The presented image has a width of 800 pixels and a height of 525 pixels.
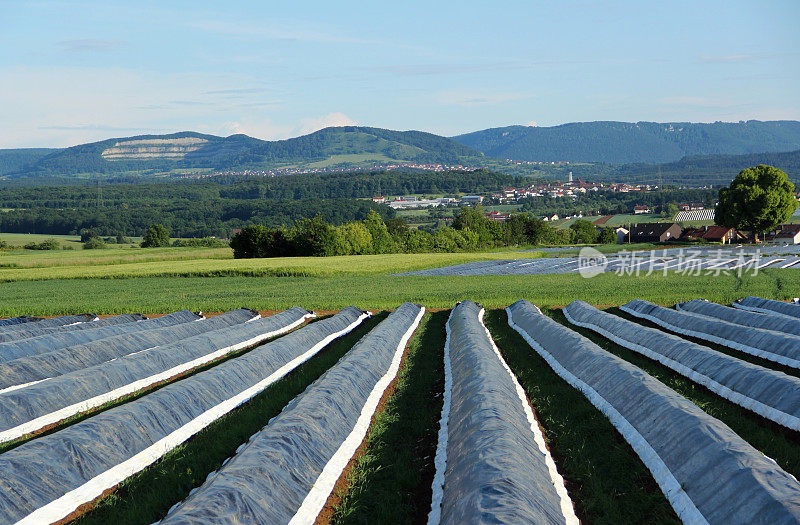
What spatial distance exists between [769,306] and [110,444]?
21463mm

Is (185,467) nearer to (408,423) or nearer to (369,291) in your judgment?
(408,423)

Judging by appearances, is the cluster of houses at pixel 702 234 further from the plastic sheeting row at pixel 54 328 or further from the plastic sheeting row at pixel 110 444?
the plastic sheeting row at pixel 110 444

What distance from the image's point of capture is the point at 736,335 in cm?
→ 1598

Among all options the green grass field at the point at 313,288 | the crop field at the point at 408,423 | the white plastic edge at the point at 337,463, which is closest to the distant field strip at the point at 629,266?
the green grass field at the point at 313,288

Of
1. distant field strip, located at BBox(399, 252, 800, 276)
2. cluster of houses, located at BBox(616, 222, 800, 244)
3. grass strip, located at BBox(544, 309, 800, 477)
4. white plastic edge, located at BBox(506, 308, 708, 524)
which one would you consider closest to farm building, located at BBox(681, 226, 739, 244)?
cluster of houses, located at BBox(616, 222, 800, 244)

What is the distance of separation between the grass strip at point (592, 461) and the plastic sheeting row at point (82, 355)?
10.2 m

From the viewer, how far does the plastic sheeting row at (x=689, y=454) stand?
6059 millimetres

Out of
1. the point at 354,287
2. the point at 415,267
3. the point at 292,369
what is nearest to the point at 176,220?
the point at 415,267

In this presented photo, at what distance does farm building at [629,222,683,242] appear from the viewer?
300ft

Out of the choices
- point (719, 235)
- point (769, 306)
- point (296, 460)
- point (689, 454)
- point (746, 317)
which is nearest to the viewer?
point (689, 454)

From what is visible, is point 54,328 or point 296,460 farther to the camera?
point 54,328

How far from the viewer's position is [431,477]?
834 cm

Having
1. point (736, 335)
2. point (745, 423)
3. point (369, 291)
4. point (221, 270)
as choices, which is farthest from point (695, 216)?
point (745, 423)

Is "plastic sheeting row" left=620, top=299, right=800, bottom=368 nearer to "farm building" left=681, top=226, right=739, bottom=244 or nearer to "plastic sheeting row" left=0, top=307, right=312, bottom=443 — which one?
"plastic sheeting row" left=0, top=307, right=312, bottom=443
